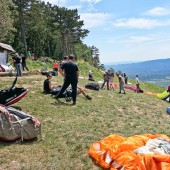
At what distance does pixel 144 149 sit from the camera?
7.52m

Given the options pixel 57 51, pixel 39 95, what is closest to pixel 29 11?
pixel 57 51

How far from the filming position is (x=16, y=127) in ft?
28.7

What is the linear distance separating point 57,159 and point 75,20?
217ft

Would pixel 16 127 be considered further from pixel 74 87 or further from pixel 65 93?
pixel 65 93

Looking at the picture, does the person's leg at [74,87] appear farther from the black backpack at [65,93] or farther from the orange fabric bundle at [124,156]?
the orange fabric bundle at [124,156]

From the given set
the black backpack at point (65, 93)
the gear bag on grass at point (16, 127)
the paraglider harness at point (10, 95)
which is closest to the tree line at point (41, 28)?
the black backpack at point (65, 93)

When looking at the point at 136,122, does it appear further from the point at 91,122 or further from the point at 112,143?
the point at 112,143

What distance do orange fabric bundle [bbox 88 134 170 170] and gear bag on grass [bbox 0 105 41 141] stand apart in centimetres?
186

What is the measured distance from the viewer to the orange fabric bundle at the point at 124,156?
Answer: 691cm

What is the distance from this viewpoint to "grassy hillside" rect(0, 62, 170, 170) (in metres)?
7.73

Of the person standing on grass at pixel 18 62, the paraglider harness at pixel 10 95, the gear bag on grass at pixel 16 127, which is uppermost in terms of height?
the person standing on grass at pixel 18 62

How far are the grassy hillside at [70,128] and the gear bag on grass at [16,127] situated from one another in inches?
8.1

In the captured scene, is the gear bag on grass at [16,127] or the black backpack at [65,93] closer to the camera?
the gear bag on grass at [16,127]

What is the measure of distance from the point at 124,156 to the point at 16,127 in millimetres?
3333
